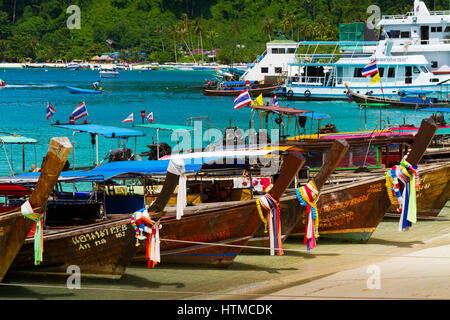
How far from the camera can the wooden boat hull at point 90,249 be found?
12469 millimetres

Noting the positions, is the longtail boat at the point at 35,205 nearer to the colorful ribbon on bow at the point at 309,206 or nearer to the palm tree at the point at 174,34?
the colorful ribbon on bow at the point at 309,206

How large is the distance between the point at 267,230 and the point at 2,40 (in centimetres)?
17922

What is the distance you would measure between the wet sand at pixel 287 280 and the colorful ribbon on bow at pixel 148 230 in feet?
2.15

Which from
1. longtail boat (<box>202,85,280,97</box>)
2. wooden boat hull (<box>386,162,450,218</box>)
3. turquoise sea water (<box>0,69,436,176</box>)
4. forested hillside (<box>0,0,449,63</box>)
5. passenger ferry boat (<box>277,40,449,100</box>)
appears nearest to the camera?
wooden boat hull (<box>386,162,450,218</box>)

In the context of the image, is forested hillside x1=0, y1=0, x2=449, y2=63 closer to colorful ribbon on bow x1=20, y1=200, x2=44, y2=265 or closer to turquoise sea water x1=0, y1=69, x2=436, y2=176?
turquoise sea water x1=0, y1=69, x2=436, y2=176

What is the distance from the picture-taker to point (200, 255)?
13.6 meters

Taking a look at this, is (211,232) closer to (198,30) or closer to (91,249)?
(91,249)

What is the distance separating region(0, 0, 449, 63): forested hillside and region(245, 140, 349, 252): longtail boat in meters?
142

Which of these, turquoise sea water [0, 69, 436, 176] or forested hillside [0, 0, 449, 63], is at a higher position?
forested hillside [0, 0, 449, 63]

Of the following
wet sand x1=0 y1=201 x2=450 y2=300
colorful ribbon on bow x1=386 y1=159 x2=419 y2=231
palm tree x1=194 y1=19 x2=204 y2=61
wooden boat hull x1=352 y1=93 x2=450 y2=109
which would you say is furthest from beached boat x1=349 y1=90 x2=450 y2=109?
palm tree x1=194 y1=19 x2=204 y2=61

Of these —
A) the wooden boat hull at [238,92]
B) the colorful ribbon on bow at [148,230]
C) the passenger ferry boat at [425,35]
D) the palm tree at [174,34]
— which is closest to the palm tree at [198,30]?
Result: the palm tree at [174,34]

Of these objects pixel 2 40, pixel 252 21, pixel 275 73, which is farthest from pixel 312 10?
pixel 275 73

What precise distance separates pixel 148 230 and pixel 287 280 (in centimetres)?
282

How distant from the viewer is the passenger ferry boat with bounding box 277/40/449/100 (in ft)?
186
